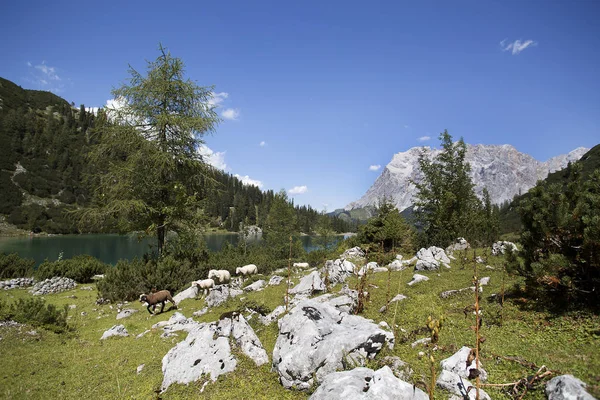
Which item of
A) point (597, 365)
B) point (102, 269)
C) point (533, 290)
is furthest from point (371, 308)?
point (102, 269)

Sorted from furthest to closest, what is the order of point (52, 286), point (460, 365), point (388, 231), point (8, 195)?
1. point (8, 195)
2. point (388, 231)
3. point (52, 286)
4. point (460, 365)

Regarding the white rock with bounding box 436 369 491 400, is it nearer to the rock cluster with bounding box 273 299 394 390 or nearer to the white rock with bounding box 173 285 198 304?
the rock cluster with bounding box 273 299 394 390

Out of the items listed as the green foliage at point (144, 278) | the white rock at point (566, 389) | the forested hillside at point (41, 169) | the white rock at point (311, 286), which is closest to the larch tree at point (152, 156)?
the green foliage at point (144, 278)

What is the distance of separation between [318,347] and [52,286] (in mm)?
19821

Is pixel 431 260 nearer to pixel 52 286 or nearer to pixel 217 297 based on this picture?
pixel 217 297

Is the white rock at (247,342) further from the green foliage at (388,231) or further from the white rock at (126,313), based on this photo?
the green foliage at (388,231)

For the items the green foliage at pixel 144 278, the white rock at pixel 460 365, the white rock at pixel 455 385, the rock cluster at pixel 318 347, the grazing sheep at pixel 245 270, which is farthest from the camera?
the grazing sheep at pixel 245 270

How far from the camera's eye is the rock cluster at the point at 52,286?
56.9 ft

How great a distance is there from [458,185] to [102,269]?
3339 cm

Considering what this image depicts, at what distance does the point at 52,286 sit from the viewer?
18.0 m

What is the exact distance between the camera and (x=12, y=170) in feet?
438

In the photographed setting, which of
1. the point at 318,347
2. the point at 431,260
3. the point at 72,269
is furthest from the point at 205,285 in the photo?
the point at 72,269

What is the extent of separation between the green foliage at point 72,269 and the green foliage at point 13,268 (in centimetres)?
91

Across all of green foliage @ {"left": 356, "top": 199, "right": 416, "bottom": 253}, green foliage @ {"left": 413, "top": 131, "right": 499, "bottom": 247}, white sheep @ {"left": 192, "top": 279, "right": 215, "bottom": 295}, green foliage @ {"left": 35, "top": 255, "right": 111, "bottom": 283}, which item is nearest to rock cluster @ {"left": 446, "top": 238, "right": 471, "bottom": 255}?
green foliage @ {"left": 413, "top": 131, "right": 499, "bottom": 247}
